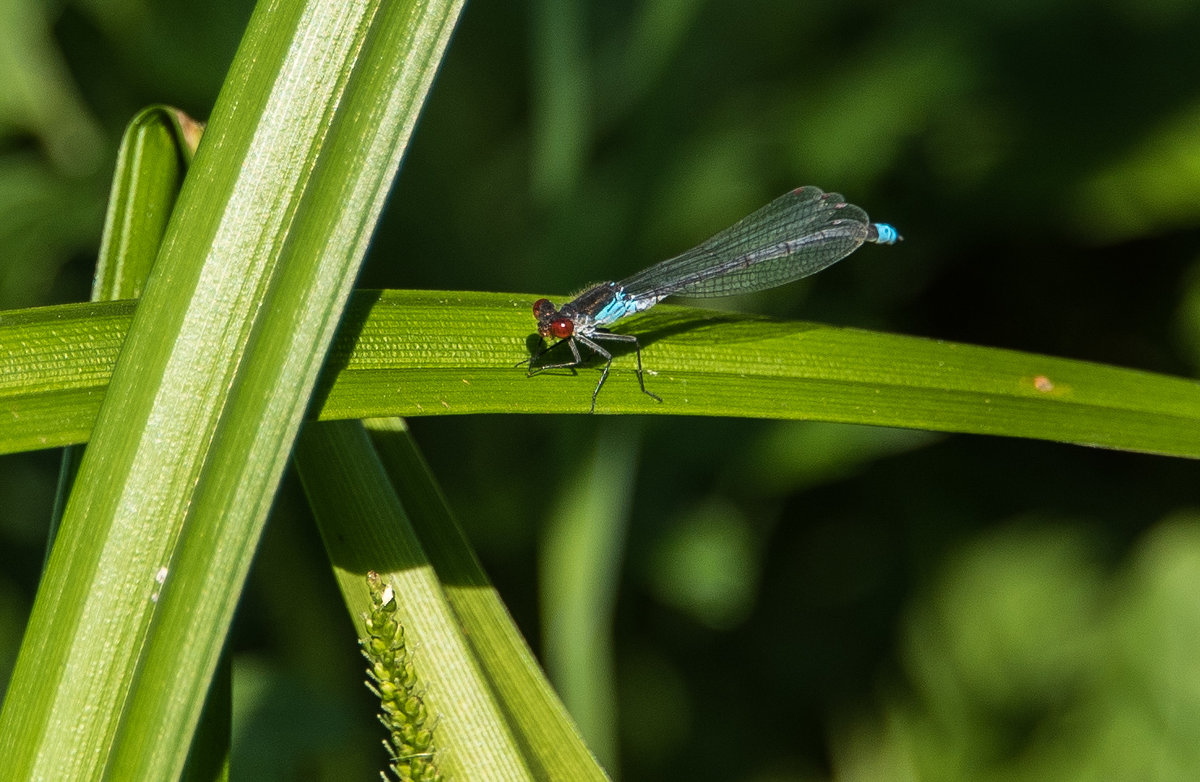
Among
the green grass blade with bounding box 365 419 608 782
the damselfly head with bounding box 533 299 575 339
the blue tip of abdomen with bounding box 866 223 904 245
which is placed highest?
the blue tip of abdomen with bounding box 866 223 904 245

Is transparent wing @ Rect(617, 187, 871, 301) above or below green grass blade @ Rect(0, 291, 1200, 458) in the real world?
above

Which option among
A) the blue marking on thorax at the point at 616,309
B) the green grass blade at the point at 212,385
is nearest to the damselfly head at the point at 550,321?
the blue marking on thorax at the point at 616,309

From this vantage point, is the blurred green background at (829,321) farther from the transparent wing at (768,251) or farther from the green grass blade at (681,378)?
the green grass blade at (681,378)

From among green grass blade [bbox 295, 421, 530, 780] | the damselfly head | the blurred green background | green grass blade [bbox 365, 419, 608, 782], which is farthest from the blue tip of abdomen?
green grass blade [bbox 295, 421, 530, 780]

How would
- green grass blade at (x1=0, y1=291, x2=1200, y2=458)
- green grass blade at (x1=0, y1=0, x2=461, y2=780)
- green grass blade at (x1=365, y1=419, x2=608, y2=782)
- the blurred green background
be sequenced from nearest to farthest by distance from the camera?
green grass blade at (x1=0, y1=0, x2=461, y2=780) < green grass blade at (x1=0, y1=291, x2=1200, y2=458) < green grass blade at (x1=365, y1=419, x2=608, y2=782) < the blurred green background

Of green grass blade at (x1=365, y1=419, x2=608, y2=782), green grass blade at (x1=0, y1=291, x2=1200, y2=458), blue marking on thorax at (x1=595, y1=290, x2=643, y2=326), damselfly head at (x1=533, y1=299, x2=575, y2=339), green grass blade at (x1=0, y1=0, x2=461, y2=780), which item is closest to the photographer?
green grass blade at (x1=0, y1=0, x2=461, y2=780)

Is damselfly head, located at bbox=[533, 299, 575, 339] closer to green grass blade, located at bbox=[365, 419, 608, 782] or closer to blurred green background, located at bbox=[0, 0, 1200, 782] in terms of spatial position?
green grass blade, located at bbox=[365, 419, 608, 782]

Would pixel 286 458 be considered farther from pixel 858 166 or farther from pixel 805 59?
pixel 805 59

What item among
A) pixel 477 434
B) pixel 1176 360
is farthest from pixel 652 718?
pixel 1176 360
